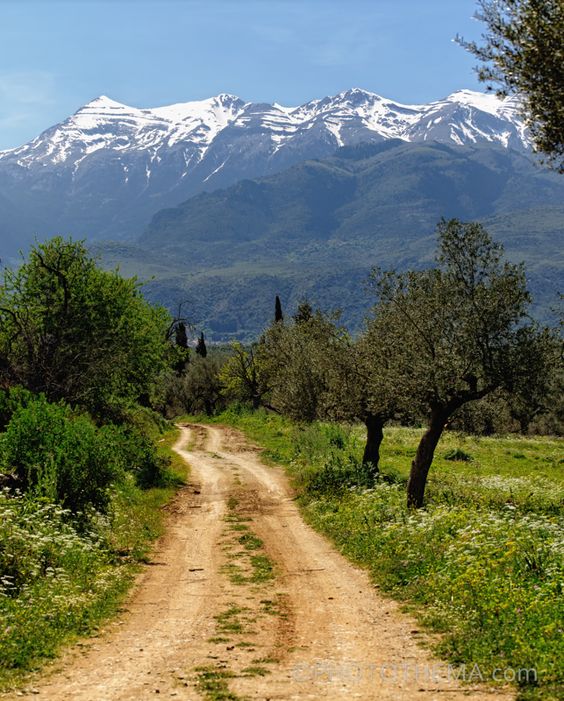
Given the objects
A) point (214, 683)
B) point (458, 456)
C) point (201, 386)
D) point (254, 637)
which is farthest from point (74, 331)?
point (201, 386)

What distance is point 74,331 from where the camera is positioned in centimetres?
3444

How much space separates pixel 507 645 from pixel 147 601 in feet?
27.3

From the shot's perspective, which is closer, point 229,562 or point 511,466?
point 229,562

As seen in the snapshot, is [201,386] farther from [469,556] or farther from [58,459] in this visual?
[469,556]

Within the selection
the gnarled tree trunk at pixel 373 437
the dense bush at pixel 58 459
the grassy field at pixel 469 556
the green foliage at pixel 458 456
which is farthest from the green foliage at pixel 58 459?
the green foliage at pixel 458 456

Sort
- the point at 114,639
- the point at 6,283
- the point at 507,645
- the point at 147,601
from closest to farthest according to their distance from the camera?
1. the point at 507,645
2. the point at 114,639
3. the point at 147,601
4. the point at 6,283

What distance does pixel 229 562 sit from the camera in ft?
67.0

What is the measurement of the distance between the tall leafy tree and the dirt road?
276 inches

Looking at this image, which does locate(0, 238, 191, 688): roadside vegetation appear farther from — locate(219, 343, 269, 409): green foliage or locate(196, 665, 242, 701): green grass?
locate(219, 343, 269, 409): green foliage

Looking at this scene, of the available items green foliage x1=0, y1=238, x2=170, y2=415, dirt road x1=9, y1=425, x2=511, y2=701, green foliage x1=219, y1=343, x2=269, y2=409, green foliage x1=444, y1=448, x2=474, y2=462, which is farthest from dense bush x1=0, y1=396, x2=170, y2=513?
green foliage x1=219, y1=343, x2=269, y2=409

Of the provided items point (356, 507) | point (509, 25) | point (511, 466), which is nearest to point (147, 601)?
point (356, 507)

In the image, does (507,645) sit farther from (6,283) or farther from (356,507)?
(6,283)

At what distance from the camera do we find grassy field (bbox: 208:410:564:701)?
10.8 meters

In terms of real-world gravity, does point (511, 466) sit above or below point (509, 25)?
below
